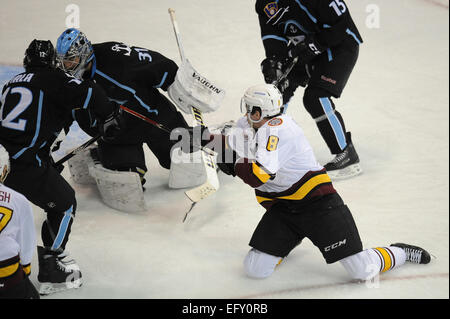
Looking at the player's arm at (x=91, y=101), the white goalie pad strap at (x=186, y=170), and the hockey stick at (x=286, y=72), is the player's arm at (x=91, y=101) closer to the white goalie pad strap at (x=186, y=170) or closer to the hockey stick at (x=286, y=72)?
the white goalie pad strap at (x=186, y=170)

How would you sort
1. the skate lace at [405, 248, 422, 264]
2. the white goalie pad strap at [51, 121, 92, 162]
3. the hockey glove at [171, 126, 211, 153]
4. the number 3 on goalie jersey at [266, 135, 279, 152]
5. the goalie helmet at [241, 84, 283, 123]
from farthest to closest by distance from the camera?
the white goalie pad strap at [51, 121, 92, 162], the hockey glove at [171, 126, 211, 153], the skate lace at [405, 248, 422, 264], the goalie helmet at [241, 84, 283, 123], the number 3 on goalie jersey at [266, 135, 279, 152]

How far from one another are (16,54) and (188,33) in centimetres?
140

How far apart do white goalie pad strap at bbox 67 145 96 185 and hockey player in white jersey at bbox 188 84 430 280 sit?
1045 mm

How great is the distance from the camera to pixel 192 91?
3.38m

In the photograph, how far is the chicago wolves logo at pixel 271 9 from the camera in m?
3.56

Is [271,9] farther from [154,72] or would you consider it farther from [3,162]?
[3,162]

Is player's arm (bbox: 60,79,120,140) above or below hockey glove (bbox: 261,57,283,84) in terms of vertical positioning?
above

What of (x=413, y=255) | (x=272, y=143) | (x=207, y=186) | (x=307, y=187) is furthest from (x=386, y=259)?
(x=207, y=186)

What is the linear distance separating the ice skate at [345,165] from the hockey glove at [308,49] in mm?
558

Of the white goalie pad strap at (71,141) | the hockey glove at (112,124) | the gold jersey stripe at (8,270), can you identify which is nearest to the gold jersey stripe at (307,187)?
the hockey glove at (112,124)

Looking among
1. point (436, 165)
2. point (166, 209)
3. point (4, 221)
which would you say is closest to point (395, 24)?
point (436, 165)

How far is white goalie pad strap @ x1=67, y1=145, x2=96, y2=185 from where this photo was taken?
11.7 ft

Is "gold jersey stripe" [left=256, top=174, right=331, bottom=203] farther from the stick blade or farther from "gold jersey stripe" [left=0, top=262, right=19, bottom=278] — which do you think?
"gold jersey stripe" [left=0, top=262, right=19, bottom=278]

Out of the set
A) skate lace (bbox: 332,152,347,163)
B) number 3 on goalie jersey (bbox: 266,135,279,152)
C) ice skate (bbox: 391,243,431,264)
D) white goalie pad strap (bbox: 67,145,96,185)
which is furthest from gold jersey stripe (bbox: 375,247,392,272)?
white goalie pad strap (bbox: 67,145,96,185)
